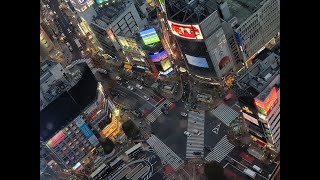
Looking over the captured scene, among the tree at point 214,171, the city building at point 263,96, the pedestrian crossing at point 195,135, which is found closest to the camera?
the city building at point 263,96

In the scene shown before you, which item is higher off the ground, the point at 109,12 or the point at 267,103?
the point at 109,12

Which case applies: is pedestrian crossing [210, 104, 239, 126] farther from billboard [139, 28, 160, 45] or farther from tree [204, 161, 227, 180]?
billboard [139, 28, 160, 45]

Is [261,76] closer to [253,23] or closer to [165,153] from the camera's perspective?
[253,23]

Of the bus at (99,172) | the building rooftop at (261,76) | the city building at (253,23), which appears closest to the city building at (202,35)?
the city building at (253,23)

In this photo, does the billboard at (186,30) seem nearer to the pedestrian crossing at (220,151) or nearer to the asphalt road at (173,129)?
the asphalt road at (173,129)

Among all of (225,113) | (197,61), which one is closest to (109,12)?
(197,61)
